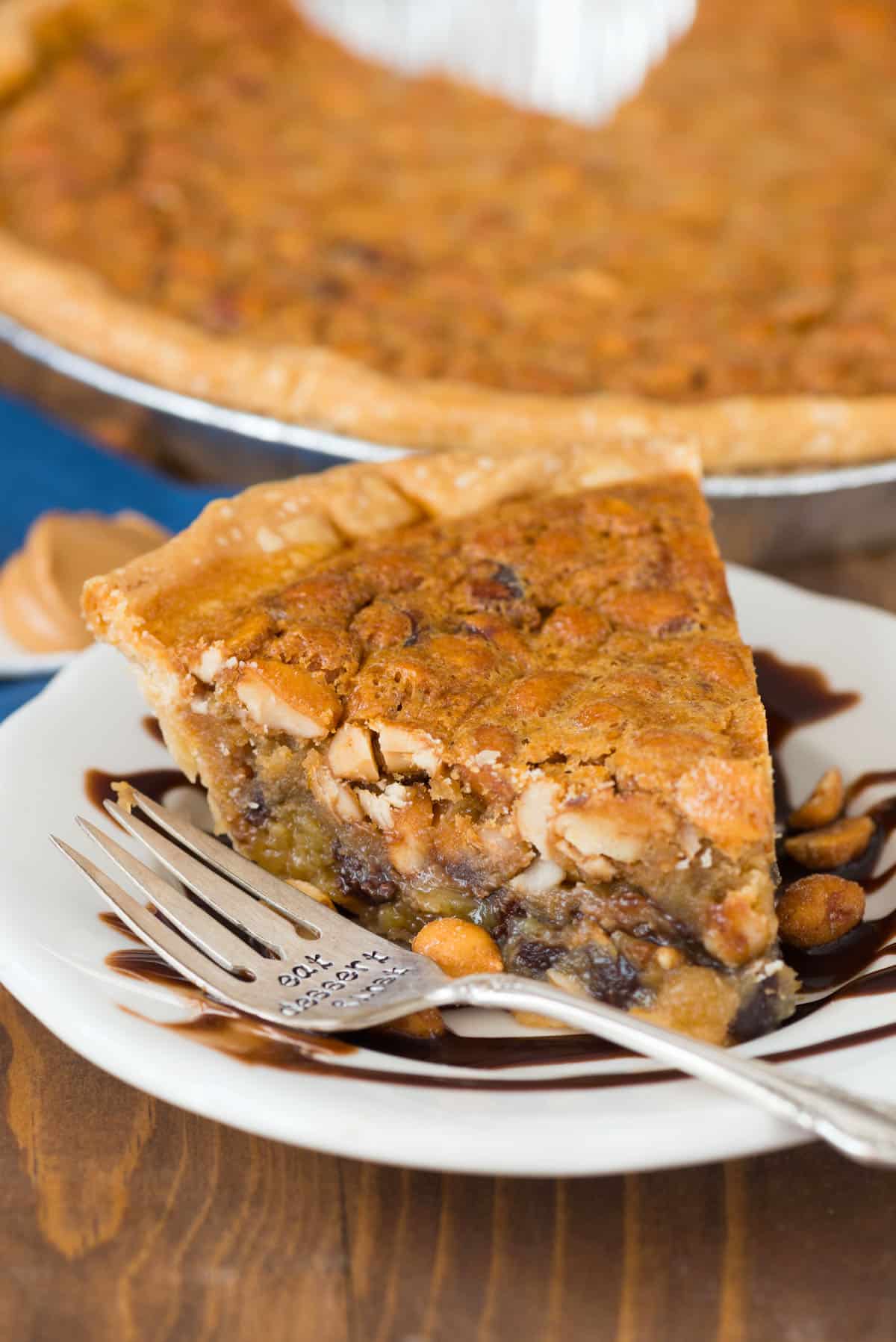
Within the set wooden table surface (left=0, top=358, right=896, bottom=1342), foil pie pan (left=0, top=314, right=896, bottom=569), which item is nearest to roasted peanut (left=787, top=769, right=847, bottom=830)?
wooden table surface (left=0, top=358, right=896, bottom=1342)

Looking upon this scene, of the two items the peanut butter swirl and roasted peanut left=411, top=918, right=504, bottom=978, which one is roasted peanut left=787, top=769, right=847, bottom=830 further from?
the peanut butter swirl

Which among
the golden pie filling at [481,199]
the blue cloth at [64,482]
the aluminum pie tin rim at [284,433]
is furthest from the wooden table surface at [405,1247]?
the golden pie filling at [481,199]

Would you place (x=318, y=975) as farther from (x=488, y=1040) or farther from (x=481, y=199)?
(x=481, y=199)

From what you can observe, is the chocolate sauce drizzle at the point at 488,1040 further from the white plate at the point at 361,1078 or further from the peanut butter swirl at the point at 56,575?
the peanut butter swirl at the point at 56,575

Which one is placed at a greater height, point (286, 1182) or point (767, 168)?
point (767, 168)

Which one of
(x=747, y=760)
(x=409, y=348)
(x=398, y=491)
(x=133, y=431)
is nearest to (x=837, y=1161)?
(x=747, y=760)

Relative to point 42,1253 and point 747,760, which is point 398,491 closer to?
point 747,760
